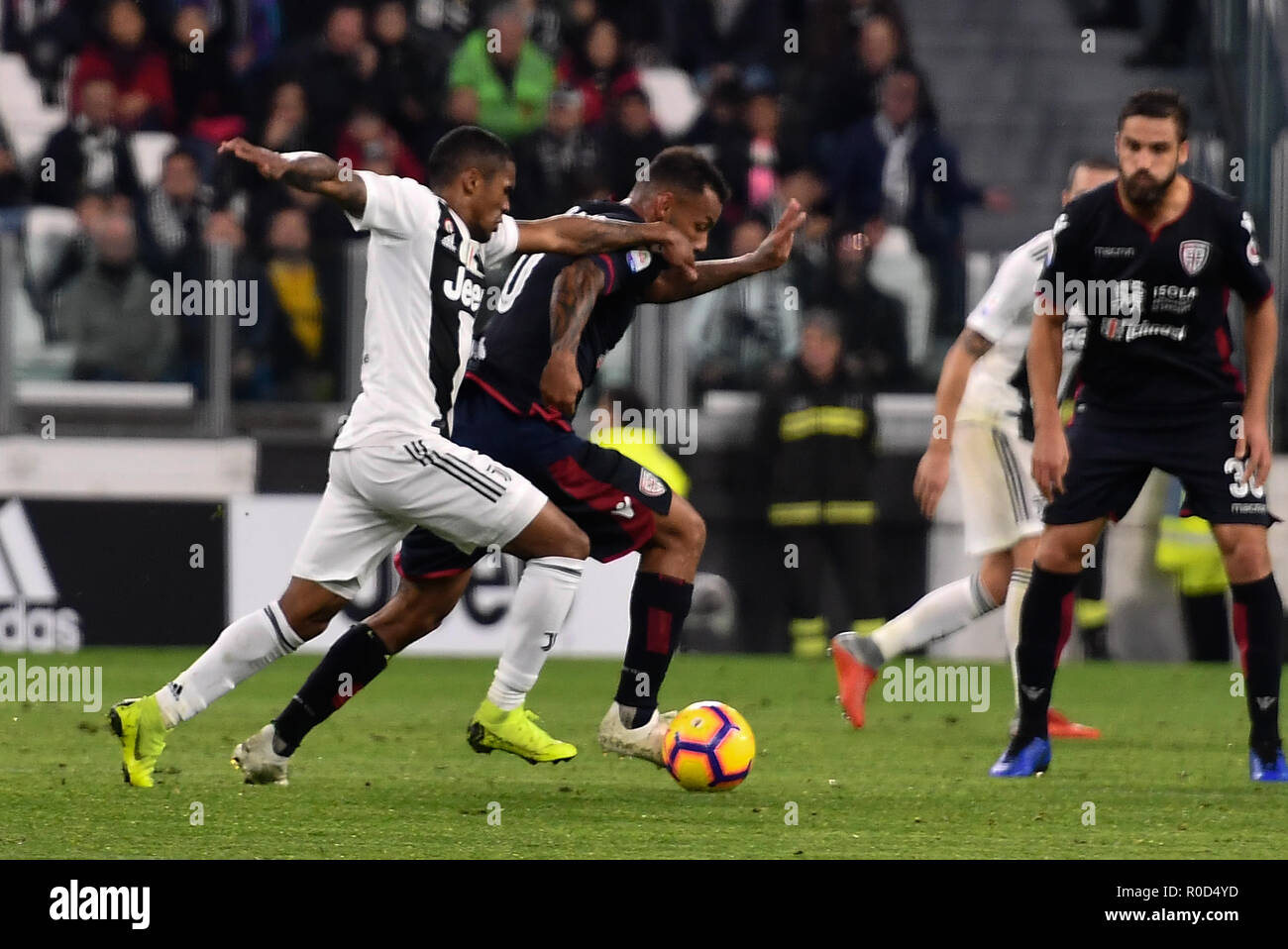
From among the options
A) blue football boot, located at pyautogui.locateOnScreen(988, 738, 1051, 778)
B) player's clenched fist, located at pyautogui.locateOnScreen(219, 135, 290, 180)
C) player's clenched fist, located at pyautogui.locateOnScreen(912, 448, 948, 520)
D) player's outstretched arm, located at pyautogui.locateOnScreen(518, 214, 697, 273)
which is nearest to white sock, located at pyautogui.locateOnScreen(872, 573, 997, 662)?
player's clenched fist, located at pyautogui.locateOnScreen(912, 448, 948, 520)

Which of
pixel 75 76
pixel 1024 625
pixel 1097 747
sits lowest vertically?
pixel 1097 747

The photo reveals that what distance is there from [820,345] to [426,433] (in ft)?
20.3

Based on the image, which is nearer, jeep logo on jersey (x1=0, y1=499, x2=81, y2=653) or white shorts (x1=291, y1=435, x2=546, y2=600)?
white shorts (x1=291, y1=435, x2=546, y2=600)

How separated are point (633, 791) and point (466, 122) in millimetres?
7659

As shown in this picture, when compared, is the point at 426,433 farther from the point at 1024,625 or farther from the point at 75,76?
the point at 75,76

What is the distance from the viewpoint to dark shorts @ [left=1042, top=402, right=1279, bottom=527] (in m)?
6.62

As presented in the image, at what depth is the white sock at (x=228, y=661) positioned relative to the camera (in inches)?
241

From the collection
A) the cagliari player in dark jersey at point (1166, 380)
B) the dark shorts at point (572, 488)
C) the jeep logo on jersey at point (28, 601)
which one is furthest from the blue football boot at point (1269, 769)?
the jeep logo on jersey at point (28, 601)

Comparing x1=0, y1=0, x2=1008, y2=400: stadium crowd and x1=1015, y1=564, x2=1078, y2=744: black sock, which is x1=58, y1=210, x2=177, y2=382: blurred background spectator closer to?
x1=0, y1=0, x2=1008, y2=400: stadium crowd

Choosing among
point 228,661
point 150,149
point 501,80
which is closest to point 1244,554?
point 228,661

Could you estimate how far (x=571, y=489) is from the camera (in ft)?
22.2

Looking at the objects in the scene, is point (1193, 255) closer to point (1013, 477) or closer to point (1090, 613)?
point (1013, 477)

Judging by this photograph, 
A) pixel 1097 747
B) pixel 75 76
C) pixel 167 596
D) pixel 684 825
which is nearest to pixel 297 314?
pixel 167 596

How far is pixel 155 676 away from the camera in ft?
33.9
